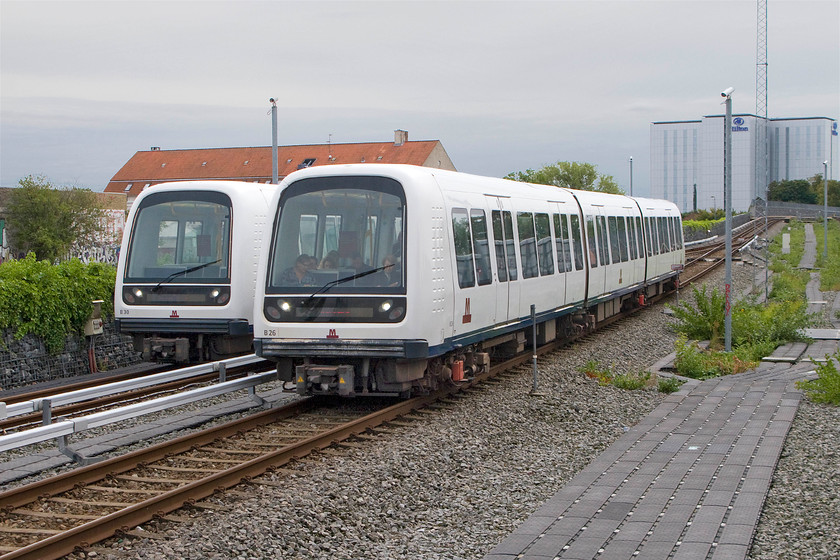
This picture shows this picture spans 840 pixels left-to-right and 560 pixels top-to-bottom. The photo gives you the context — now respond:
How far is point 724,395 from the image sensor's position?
42.2 ft

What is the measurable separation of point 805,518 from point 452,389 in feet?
19.9

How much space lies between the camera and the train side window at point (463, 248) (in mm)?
11656

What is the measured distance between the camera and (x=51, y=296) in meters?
15.2

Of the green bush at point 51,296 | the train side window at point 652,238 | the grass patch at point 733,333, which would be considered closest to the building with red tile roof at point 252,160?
the train side window at point 652,238

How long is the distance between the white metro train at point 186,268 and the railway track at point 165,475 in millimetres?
2855

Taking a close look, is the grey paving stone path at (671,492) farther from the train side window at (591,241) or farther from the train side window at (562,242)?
the train side window at (591,241)

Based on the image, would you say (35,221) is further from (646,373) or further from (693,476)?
(693,476)

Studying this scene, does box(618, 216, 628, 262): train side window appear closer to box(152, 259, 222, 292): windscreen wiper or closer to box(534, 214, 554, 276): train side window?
box(534, 214, 554, 276): train side window

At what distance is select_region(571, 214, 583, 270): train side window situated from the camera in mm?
17609

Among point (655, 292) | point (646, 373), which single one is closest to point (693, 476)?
point (646, 373)

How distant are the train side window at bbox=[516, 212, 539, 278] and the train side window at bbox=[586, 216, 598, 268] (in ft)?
13.1

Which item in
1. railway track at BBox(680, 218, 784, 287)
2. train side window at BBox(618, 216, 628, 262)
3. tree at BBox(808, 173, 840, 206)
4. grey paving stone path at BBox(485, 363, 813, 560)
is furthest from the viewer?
tree at BBox(808, 173, 840, 206)

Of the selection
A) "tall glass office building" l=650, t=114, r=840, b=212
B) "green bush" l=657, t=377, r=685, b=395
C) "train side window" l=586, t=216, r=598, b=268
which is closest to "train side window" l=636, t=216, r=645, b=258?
"train side window" l=586, t=216, r=598, b=268

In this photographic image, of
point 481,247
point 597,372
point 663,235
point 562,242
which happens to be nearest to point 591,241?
point 562,242
